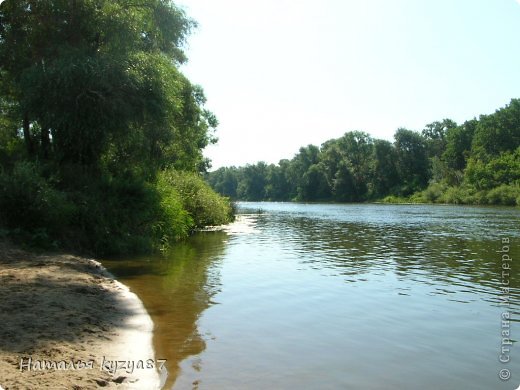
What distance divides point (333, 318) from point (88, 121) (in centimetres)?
1364

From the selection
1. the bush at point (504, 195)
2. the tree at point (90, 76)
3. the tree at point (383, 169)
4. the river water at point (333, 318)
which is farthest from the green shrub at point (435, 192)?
the tree at point (90, 76)

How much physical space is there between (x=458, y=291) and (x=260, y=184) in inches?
7138

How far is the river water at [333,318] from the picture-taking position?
23.1ft

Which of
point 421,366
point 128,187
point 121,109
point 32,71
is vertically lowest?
point 421,366

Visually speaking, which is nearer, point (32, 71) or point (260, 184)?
point (32, 71)

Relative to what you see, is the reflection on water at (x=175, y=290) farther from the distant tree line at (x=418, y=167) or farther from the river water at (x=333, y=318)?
the distant tree line at (x=418, y=167)

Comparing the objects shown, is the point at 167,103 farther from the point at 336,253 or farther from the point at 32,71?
the point at 336,253

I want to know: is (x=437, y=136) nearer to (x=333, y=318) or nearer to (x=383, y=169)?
(x=383, y=169)

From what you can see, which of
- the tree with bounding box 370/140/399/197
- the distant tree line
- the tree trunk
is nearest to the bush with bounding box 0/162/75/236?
the tree trunk

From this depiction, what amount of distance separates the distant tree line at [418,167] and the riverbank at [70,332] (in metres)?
74.6

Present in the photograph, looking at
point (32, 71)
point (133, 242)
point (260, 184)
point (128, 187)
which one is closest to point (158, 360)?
point (133, 242)

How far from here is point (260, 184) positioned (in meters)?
194

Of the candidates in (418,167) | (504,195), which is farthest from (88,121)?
(418,167)

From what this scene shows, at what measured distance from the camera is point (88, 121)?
61.3ft
